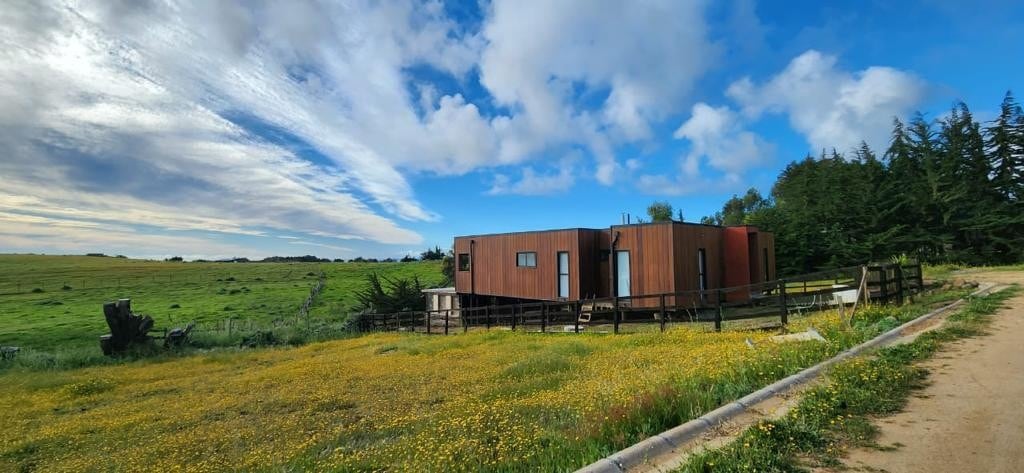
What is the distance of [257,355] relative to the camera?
18.0 metres

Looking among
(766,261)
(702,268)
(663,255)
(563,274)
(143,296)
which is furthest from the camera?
(143,296)

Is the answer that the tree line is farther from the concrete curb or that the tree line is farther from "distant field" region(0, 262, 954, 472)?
the concrete curb

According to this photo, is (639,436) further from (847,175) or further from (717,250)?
(847,175)

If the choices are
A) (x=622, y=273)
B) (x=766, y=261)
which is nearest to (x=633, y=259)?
(x=622, y=273)

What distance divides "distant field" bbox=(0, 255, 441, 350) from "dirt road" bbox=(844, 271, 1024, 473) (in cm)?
3169

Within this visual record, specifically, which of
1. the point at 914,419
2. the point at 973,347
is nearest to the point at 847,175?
the point at 973,347

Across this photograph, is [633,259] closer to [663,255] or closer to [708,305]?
[663,255]

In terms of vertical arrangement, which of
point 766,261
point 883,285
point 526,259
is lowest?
point 883,285

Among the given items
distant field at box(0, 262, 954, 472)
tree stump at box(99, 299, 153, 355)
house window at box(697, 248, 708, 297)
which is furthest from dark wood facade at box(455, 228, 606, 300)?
tree stump at box(99, 299, 153, 355)

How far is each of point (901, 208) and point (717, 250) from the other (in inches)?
809

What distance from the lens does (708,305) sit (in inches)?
655

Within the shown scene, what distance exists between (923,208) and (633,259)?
2399 cm

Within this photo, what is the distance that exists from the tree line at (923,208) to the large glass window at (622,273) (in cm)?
1819

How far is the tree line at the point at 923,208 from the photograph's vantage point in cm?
2591
